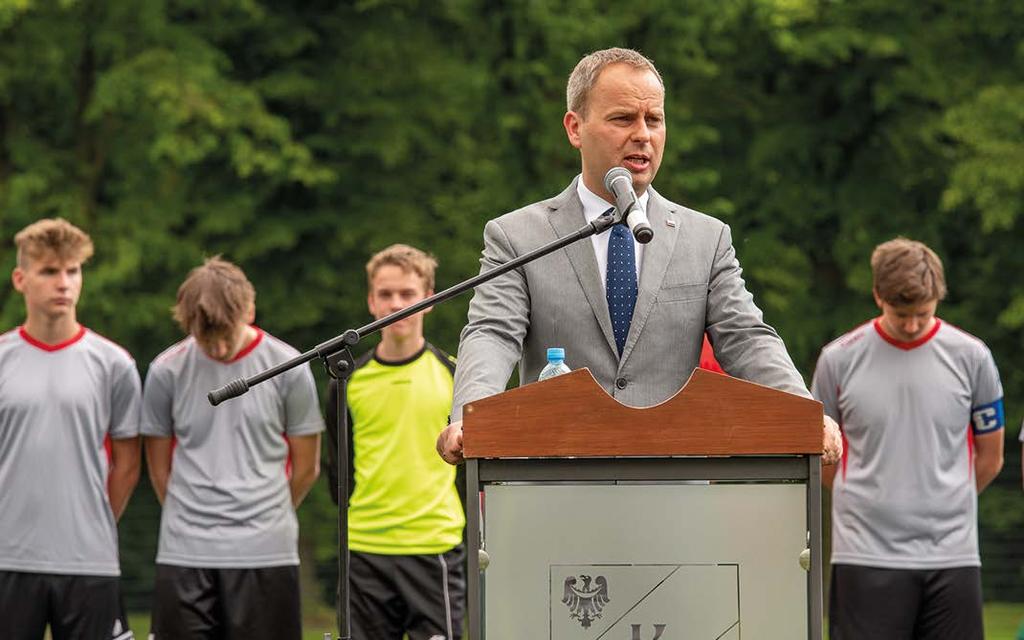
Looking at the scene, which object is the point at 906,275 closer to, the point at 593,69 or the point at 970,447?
the point at 970,447

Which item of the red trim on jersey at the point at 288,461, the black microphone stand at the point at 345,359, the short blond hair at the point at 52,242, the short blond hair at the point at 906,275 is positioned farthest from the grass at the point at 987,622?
Result: the black microphone stand at the point at 345,359

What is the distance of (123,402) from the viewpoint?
7.89 meters

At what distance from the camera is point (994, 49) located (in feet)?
56.4

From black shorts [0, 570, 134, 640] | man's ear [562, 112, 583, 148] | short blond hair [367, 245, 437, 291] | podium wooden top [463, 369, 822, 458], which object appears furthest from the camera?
short blond hair [367, 245, 437, 291]

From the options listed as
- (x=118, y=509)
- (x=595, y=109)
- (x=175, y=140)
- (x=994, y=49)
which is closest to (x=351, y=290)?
(x=175, y=140)

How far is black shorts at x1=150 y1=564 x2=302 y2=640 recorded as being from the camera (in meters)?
7.76

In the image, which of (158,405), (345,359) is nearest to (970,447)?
(158,405)

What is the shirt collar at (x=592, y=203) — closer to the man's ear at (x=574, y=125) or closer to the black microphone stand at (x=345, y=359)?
the man's ear at (x=574, y=125)

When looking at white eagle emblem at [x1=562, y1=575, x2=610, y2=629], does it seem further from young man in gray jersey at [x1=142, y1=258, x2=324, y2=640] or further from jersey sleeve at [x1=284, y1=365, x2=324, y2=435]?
jersey sleeve at [x1=284, y1=365, x2=324, y2=435]

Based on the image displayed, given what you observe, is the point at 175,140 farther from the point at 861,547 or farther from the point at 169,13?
the point at 861,547

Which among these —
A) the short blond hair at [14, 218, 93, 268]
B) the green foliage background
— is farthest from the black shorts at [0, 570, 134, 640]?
the green foliage background

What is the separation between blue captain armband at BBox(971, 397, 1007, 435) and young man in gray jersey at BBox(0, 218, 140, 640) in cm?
373

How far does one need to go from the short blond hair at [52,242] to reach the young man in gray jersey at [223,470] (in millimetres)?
507

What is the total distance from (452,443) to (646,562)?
0.53 meters
